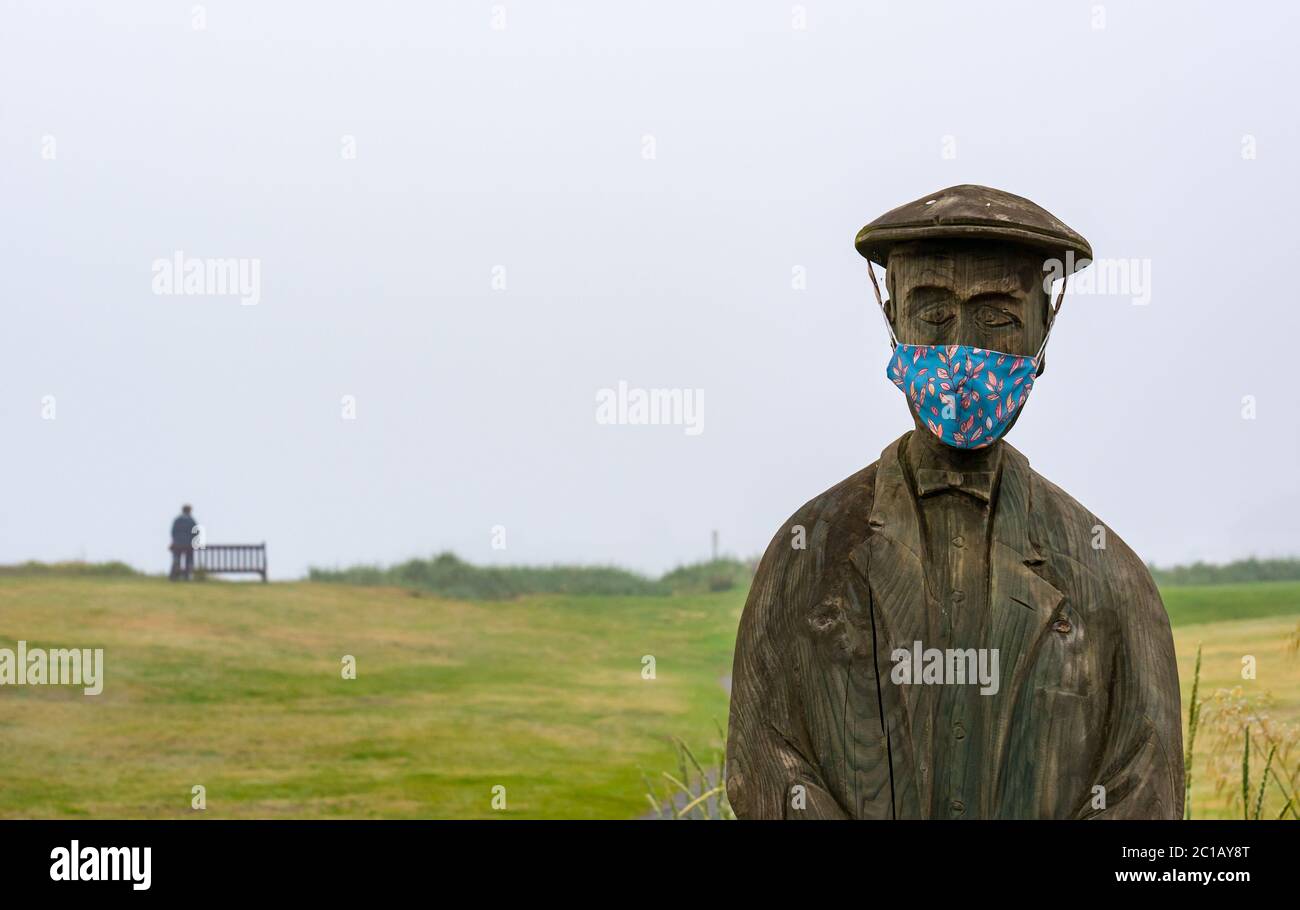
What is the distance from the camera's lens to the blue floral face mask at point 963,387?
415cm

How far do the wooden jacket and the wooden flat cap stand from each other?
70 cm

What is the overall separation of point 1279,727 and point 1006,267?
13.1 feet

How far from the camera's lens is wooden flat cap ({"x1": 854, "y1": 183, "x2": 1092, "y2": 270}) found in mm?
4090

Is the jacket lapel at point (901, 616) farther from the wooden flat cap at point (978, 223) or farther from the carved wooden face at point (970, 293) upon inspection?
the wooden flat cap at point (978, 223)

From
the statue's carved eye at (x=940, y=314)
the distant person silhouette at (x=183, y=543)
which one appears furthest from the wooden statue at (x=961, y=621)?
the distant person silhouette at (x=183, y=543)

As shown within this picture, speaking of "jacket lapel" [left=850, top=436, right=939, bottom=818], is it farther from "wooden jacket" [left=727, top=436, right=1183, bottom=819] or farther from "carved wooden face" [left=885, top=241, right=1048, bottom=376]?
"carved wooden face" [left=885, top=241, right=1048, bottom=376]

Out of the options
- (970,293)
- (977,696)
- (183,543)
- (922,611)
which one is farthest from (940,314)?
(183,543)

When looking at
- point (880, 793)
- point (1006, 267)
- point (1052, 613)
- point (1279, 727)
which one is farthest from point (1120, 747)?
point (1279, 727)

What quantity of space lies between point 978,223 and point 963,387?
46 centimetres
